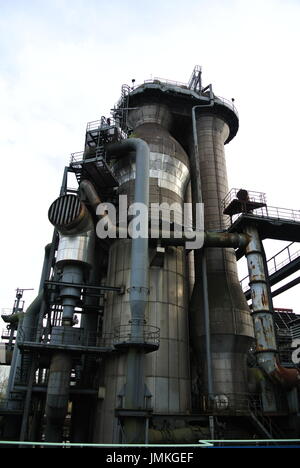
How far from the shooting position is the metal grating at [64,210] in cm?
1950

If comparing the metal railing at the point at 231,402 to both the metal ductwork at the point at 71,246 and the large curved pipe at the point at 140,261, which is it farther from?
the metal ductwork at the point at 71,246

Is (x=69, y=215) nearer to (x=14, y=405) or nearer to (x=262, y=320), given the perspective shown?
(x=14, y=405)

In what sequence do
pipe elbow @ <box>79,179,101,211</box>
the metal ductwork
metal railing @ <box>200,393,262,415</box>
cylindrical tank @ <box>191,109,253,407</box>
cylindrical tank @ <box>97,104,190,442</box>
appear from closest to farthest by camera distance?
1. cylindrical tank @ <box>97,104,190,442</box>
2. metal railing @ <box>200,393,262,415</box>
3. the metal ductwork
4. cylindrical tank @ <box>191,109,253,407</box>
5. pipe elbow @ <box>79,179,101,211</box>

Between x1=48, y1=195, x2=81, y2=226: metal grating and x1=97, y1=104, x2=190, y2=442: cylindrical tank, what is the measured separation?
152 inches

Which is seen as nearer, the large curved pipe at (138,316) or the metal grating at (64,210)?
the large curved pipe at (138,316)

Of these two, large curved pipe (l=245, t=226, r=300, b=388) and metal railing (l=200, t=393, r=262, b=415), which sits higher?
large curved pipe (l=245, t=226, r=300, b=388)

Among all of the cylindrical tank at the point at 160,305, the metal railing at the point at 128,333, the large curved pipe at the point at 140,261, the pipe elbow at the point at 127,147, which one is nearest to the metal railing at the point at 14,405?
the cylindrical tank at the point at 160,305

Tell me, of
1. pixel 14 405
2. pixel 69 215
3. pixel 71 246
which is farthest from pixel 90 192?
pixel 14 405

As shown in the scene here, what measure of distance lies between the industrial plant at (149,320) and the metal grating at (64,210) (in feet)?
0.20

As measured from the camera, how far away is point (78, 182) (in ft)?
78.0

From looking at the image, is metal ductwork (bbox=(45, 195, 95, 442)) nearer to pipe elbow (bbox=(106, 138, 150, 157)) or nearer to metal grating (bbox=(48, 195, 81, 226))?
metal grating (bbox=(48, 195, 81, 226))

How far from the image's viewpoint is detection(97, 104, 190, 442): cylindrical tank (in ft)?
59.9

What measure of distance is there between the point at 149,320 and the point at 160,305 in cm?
113

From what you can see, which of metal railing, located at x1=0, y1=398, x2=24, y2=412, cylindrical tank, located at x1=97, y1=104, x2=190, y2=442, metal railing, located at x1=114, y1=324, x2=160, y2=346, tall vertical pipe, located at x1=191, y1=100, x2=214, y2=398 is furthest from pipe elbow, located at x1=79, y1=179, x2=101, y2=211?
metal railing, located at x1=0, y1=398, x2=24, y2=412
